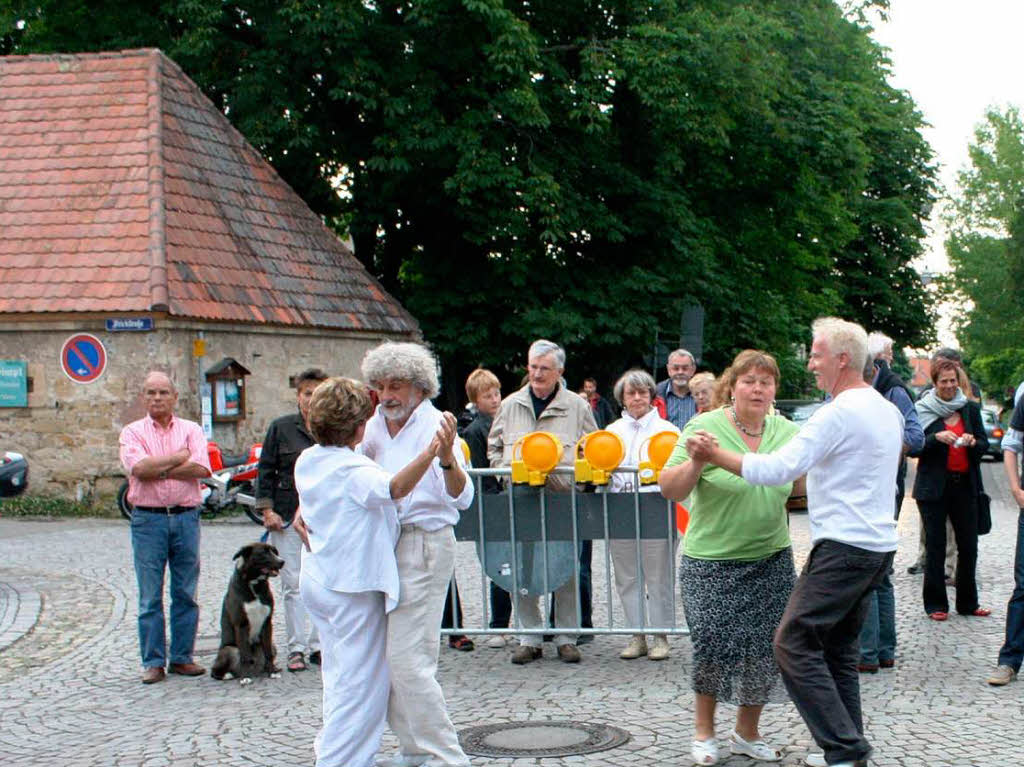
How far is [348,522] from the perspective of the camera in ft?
19.5

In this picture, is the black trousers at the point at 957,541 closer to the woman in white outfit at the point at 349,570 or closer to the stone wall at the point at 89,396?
the woman in white outfit at the point at 349,570

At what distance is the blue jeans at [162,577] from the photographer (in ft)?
29.0

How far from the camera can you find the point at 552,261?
26.2m

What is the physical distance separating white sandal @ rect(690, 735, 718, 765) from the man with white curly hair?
3.25 feet

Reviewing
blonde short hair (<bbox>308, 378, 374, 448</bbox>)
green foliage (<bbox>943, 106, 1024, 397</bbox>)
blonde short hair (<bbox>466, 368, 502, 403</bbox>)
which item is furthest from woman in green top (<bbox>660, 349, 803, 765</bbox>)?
green foliage (<bbox>943, 106, 1024, 397</bbox>)

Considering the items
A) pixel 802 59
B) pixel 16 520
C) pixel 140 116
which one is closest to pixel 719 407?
pixel 16 520

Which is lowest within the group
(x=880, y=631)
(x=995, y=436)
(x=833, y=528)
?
(x=880, y=631)

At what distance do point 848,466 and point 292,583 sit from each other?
4.49 meters

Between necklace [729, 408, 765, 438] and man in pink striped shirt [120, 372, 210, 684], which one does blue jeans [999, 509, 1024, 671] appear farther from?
man in pink striped shirt [120, 372, 210, 684]

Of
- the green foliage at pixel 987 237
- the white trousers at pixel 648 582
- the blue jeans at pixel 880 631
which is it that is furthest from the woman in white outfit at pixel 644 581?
the green foliage at pixel 987 237

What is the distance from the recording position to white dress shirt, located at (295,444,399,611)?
5.93 meters

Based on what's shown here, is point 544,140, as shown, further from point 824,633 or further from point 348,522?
point 824,633

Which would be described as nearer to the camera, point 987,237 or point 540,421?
point 540,421

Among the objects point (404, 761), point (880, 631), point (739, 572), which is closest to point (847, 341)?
point (739, 572)
